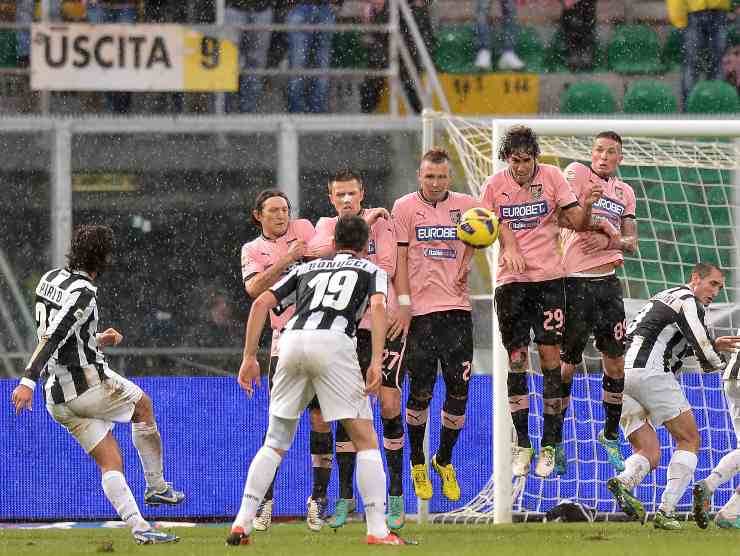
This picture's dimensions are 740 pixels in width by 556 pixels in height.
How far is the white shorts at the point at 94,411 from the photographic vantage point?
341 inches

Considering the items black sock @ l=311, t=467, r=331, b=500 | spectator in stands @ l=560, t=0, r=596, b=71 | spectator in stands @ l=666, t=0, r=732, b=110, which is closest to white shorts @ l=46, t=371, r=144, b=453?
black sock @ l=311, t=467, r=331, b=500

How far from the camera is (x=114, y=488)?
28.0 feet

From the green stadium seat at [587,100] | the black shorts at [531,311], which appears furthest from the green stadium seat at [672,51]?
the black shorts at [531,311]

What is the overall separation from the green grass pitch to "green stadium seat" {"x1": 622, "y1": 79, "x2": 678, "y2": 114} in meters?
7.81

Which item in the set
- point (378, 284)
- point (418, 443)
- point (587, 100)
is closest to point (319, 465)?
point (418, 443)

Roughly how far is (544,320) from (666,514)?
5.55ft

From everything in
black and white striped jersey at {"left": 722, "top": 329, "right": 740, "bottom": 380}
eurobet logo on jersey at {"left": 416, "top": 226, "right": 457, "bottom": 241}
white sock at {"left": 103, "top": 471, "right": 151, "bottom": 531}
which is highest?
eurobet logo on jersey at {"left": 416, "top": 226, "right": 457, "bottom": 241}

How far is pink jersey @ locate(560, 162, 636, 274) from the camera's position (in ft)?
32.1

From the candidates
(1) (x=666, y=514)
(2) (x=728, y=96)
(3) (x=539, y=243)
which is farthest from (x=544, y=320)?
(2) (x=728, y=96)

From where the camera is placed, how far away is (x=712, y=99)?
1698 centimetres

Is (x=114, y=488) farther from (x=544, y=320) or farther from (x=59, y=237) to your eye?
(x=59, y=237)

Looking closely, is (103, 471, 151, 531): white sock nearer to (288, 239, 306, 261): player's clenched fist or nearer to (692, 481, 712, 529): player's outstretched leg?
(288, 239, 306, 261): player's clenched fist

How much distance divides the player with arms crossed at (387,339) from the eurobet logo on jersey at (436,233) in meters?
0.18

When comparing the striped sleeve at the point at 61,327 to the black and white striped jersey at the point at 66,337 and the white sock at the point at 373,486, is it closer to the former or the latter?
the black and white striped jersey at the point at 66,337
